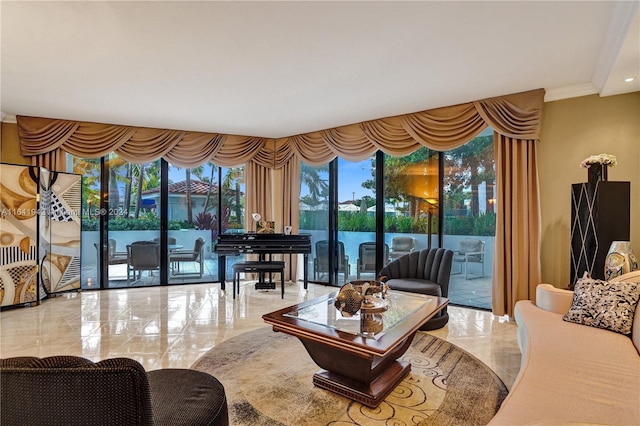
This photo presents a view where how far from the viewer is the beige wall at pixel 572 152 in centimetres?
344

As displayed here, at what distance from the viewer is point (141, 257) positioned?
551 cm

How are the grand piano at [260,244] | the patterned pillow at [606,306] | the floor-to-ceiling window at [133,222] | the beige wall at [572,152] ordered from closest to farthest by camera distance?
the patterned pillow at [606,306] → the beige wall at [572,152] → the grand piano at [260,244] → the floor-to-ceiling window at [133,222]

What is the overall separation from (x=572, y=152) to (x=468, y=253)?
167 centimetres

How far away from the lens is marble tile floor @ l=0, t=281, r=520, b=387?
2.95 metres

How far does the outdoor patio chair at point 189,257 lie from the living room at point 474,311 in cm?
129

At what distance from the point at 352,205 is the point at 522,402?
4205 millimetres

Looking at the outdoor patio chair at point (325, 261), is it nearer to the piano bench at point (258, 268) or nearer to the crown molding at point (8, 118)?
the piano bench at point (258, 268)

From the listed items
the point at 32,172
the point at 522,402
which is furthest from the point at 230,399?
the point at 32,172

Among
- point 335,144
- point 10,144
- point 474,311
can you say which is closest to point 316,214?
point 335,144

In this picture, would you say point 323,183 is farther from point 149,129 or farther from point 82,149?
point 82,149

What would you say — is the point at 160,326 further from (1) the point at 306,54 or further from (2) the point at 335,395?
(1) the point at 306,54

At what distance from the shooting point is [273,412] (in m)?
2.09

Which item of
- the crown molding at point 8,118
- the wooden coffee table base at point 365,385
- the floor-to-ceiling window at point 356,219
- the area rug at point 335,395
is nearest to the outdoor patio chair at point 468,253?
the floor-to-ceiling window at point 356,219

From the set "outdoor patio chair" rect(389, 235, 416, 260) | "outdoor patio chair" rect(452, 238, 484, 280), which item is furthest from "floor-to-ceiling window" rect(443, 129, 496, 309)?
"outdoor patio chair" rect(389, 235, 416, 260)
